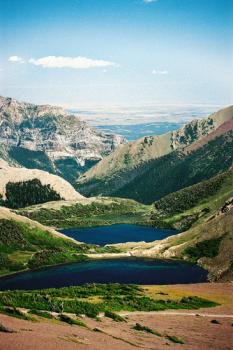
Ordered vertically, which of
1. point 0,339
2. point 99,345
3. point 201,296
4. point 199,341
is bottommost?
point 201,296

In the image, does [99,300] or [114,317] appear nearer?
[114,317]

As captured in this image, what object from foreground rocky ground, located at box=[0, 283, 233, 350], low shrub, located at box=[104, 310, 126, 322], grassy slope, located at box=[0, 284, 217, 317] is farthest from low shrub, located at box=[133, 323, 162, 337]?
grassy slope, located at box=[0, 284, 217, 317]

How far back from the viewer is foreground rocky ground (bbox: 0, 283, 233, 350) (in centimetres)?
7175

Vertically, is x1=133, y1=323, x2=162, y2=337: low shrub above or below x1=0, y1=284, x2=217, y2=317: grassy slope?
above

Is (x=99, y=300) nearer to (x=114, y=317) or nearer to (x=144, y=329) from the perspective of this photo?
(x=114, y=317)

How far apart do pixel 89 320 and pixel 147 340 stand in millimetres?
19223

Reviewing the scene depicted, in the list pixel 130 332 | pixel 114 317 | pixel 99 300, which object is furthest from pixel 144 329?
pixel 99 300

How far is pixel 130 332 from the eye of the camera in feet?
358

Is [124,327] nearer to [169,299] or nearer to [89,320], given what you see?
[89,320]

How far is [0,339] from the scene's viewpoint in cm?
6744

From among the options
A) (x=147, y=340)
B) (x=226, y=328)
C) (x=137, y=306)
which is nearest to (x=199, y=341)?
(x=147, y=340)

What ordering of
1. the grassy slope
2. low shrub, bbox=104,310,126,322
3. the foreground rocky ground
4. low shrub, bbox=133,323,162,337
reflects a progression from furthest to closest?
the grassy slope → low shrub, bbox=104,310,126,322 → low shrub, bbox=133,323,162,337 → the foreground rocky ground

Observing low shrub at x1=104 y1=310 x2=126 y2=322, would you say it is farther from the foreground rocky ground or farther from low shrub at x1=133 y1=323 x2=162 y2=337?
low shrub at x1=133 y1=323 x2=162 y2=337

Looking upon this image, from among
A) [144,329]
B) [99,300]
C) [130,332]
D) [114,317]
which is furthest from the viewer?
[99,300]
